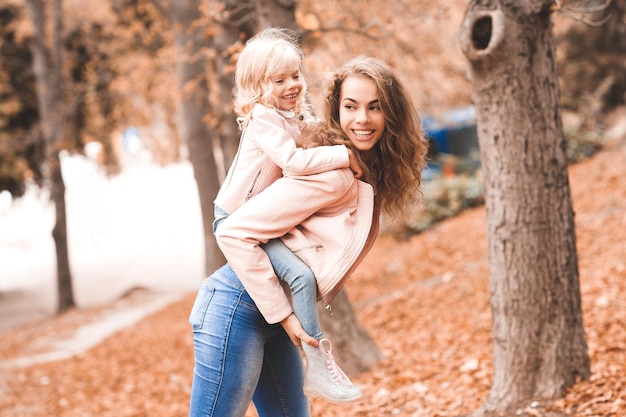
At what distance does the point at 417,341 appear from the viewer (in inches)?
253

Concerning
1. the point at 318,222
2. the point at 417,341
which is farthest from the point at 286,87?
the point at 417,341

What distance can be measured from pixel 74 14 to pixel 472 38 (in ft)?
52.2

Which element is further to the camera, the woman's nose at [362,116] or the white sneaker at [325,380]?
the woman's nose at [362,116]

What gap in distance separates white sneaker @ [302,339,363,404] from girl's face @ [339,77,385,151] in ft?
2.35

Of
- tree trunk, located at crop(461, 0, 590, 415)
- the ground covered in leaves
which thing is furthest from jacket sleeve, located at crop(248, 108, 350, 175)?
the ground covered in leaves

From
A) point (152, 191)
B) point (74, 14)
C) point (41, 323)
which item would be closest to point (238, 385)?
point (41, 323)

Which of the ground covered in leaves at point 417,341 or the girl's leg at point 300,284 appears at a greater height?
the girl's leg at point 300,284

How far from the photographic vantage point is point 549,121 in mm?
3537

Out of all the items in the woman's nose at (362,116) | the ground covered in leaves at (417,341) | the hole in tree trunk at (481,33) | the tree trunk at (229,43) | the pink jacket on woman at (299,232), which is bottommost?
the ground covered in leaves at (417,341)

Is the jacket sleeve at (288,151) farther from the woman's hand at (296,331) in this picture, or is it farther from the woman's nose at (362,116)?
the woman's hand at (296,331)

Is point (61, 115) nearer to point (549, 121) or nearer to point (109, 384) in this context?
point (109, 384)

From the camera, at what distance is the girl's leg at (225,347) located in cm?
233

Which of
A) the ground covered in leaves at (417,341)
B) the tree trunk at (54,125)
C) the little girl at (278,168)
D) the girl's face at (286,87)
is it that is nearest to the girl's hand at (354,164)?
the little girl at (278,168)

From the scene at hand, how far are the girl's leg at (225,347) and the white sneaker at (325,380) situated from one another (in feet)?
0.71
